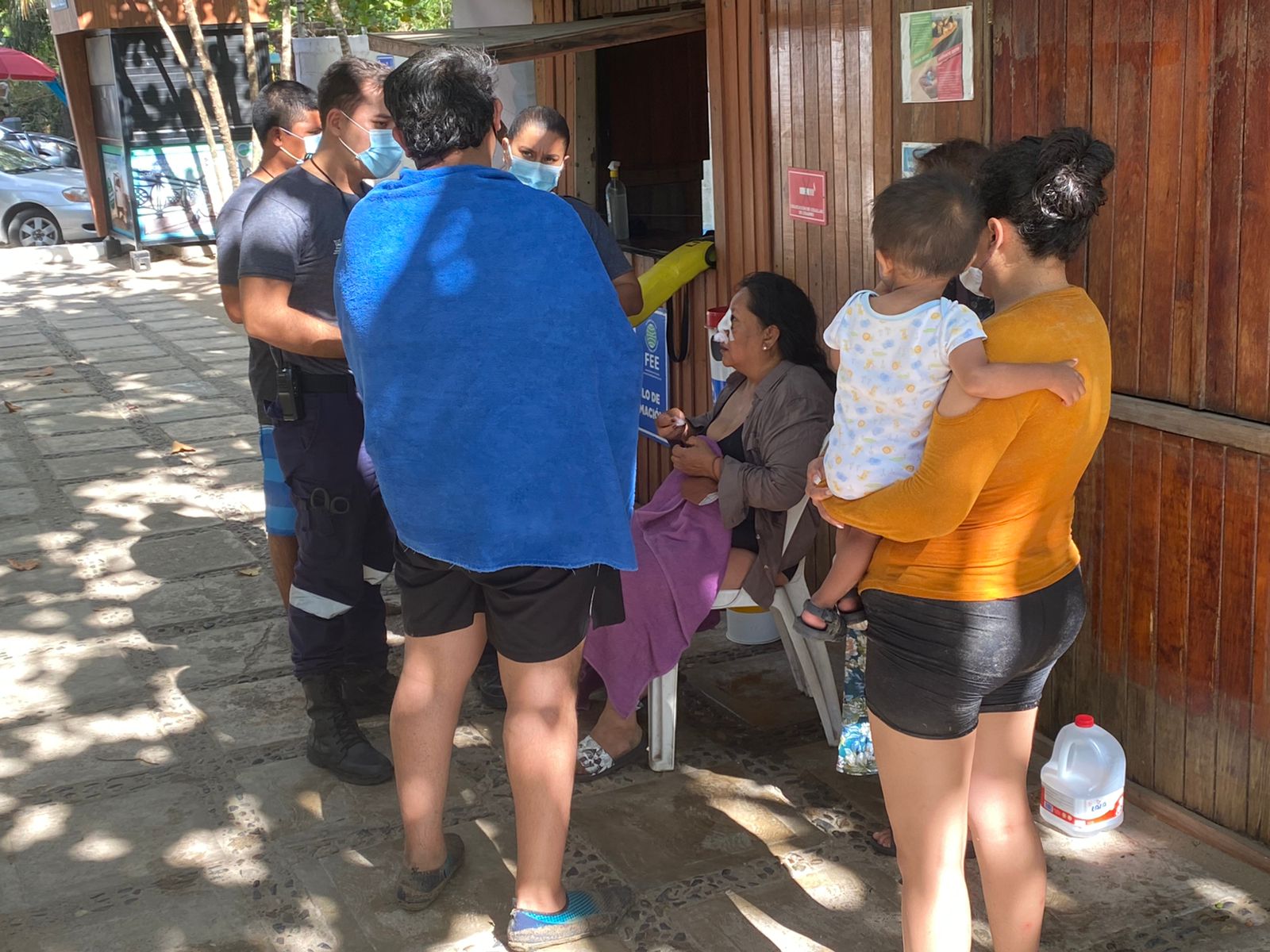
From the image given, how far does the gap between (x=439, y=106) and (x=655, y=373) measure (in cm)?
310

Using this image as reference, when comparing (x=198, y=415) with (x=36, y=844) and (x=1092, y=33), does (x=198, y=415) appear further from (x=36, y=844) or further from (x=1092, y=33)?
(x=1092, y=33)

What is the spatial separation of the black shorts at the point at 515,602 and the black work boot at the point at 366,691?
141 cm

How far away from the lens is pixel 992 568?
2.31 meters

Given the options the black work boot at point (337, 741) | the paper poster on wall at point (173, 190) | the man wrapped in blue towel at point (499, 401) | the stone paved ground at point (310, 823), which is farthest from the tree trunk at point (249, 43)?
the man wrapped in blue towel at point (499, 401)

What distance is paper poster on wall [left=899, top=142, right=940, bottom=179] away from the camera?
12.5 ft

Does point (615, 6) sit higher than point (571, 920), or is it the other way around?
point (615, 6)

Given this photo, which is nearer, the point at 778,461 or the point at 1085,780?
the point at 1085,780

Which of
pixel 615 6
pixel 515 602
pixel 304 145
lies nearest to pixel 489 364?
pixel 515 602

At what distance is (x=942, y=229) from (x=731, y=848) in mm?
1821

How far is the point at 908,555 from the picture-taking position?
93.9 inches

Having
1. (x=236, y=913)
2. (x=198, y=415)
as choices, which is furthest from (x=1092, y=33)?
(x=198, y=415)

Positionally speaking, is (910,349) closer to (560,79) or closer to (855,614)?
(855,614)

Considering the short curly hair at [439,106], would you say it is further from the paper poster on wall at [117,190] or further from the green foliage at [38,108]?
the green foliage at [38,108]

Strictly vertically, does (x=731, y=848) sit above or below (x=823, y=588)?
below
